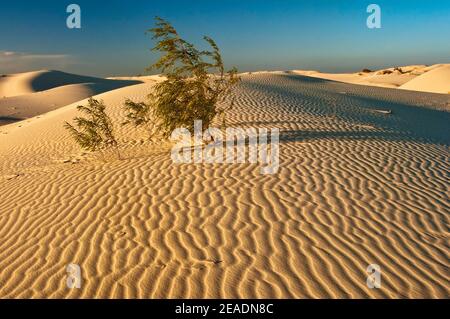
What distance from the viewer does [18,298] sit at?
14.5ft

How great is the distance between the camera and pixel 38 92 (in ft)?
147

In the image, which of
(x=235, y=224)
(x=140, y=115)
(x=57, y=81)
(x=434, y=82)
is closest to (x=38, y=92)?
(x=57, y=81)

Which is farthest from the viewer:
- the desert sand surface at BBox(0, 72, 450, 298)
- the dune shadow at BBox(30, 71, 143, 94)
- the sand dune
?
the dune shadow at BBox(30, 71, 143, 94)

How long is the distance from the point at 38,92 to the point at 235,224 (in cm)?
4517

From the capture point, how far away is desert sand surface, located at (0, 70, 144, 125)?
32969 mm

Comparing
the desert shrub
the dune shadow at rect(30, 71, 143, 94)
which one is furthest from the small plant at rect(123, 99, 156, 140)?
the dune shadow at rect(30, 71, 143, 94)

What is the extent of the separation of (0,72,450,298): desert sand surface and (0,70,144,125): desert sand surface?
79.8ft

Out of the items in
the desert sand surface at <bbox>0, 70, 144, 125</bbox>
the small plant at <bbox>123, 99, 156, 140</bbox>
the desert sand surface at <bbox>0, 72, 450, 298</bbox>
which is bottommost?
the desert sand surface at <bbox>0, 72, 450, 298</bbox>

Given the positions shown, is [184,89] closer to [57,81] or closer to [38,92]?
[38,92]

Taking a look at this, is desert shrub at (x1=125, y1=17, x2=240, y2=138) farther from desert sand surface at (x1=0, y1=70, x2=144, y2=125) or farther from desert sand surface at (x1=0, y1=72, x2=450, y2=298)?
desert sand surface at (x1=0, y1=70, x2=144, y2=125)

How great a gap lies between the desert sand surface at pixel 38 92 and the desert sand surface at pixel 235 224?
79.8 ft

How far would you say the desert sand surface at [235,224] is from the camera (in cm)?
445
